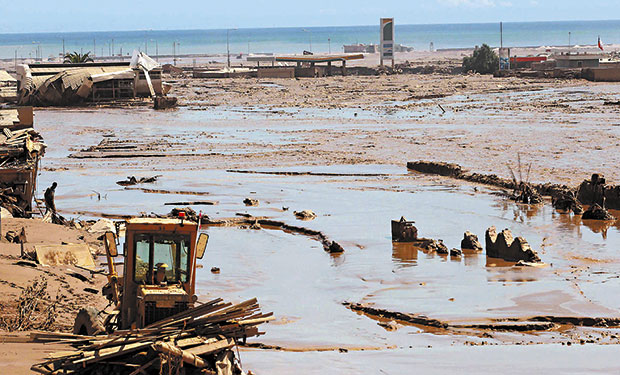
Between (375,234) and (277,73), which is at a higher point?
(277,73)

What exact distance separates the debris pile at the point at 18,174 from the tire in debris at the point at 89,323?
12218 millimetres

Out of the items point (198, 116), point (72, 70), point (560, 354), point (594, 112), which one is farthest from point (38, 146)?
point (72, 70)

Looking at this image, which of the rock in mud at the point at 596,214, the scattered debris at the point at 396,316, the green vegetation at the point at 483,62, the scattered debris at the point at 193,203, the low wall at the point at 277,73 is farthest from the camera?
the green vegetation at the point at 483,62

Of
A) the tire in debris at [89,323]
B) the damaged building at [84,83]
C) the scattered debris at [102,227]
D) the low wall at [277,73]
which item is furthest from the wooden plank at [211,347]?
the low wall at [277,73]

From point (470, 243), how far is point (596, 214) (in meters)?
5.60

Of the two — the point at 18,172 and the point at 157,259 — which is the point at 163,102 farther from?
the point at 157,259

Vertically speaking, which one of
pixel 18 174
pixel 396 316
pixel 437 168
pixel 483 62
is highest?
pixel 483 62

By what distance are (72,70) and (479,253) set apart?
4733 centimetres

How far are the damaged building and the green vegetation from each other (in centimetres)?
3689

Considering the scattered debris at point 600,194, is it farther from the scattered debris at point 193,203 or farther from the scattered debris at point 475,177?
the scattered debris at point 193,203

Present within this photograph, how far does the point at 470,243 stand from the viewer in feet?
70.3

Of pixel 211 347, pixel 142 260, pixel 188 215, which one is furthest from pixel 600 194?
pixel 211 347

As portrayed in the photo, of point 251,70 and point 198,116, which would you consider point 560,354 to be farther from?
point 251,70

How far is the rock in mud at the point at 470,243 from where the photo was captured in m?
21.4
